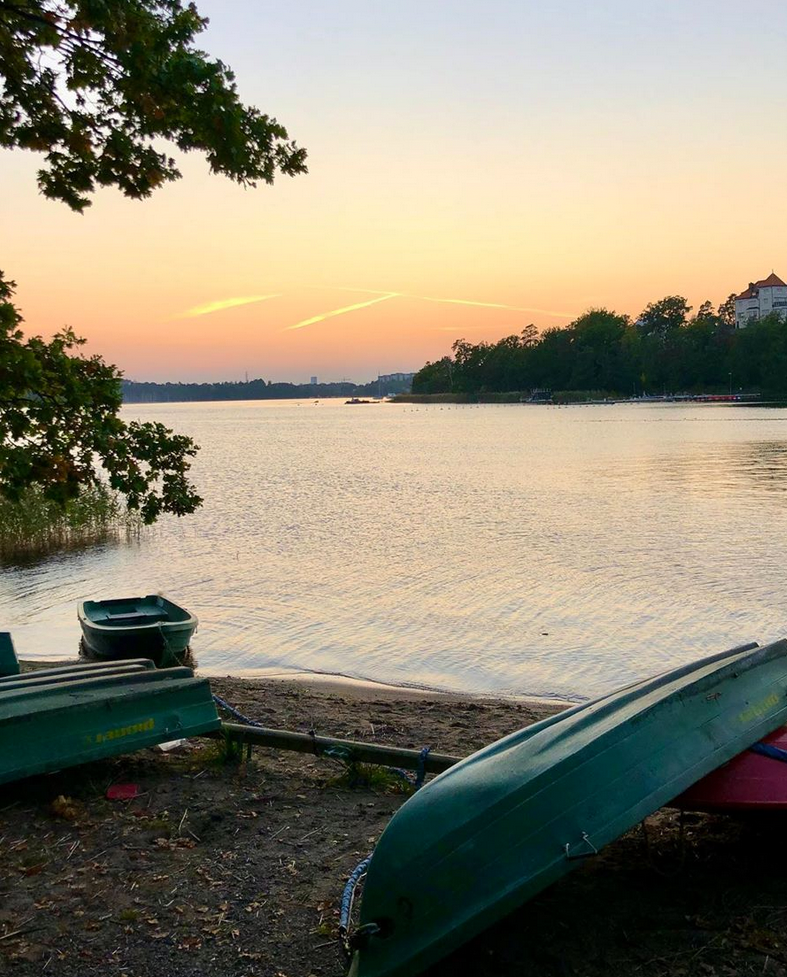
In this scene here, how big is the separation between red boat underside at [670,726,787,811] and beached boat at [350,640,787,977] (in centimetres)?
13

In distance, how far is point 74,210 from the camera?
21.9 feet

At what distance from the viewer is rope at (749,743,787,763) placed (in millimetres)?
→ 4027

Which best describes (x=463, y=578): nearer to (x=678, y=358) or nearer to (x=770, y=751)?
(x=770, y=751)

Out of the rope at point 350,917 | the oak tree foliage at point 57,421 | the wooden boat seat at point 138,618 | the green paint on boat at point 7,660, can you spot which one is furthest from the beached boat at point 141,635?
the rope at point 350,917

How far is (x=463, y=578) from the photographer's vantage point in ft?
57.2

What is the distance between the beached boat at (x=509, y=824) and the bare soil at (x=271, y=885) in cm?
37

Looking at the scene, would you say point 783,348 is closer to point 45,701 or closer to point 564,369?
point 564,369

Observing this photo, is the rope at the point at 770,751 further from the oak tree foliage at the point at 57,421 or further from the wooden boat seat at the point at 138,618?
the wooden boat seat at the point at 138,618

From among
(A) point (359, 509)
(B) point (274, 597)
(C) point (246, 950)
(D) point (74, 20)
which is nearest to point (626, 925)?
(C) point (246, 950)

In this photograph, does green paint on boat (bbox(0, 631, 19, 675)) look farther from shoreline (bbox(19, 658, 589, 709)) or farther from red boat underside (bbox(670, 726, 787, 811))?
red boat underside (bbox(670, 726, 787, 811))

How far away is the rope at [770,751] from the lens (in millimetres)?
4027

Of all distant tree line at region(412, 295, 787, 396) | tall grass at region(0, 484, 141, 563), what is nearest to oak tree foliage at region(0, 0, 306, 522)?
tall grass at region(0, 484, 141, 563)

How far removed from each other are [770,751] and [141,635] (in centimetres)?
807

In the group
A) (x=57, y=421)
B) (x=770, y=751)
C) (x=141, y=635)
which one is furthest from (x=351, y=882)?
(x=141, y=635)
